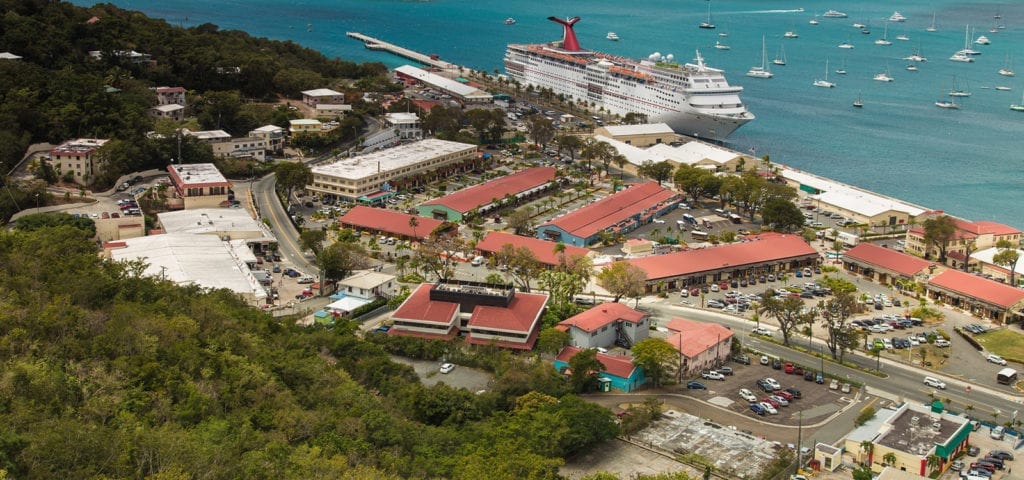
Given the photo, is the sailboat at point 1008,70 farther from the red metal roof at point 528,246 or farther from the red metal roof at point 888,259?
the red metal roof at point 528,246

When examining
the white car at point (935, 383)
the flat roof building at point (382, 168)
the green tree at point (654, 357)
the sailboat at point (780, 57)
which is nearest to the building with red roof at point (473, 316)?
the green tree at point (654, 357)

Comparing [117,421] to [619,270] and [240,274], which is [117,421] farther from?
[619,270]

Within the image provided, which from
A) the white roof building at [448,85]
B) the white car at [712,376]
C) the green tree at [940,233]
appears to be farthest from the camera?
the white roof building at [448,85]

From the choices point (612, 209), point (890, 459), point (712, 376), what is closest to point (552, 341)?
point (712, 376)

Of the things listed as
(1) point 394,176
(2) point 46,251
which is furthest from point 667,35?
(2) point 46,251

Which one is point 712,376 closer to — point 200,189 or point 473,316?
point 473,316

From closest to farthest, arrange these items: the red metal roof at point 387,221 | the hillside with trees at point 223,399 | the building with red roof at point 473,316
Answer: the hillside with trees at point 223,399
the building with red roof at point 473,316
the red metal roof at point 387,221

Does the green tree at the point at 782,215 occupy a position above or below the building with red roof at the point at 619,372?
above
